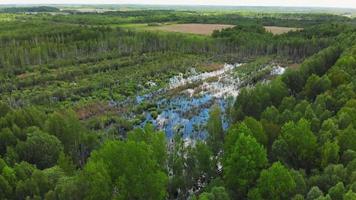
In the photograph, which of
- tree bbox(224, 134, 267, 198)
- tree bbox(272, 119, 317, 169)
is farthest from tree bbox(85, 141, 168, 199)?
tree bbox(272, 119, 317, 169)

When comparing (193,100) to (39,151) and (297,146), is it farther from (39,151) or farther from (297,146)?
(297,146)

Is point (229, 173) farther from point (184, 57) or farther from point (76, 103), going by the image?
point (184, 57)

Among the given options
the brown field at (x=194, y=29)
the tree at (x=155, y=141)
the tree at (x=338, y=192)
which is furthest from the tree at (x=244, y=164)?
the brown field at (x=194, y=29)

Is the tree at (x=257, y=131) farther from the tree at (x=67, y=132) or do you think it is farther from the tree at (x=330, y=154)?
the tree at (x=67, y=132)

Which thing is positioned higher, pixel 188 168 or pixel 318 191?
pixel 318 191

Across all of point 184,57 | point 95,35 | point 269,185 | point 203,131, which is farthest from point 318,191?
point 95,35

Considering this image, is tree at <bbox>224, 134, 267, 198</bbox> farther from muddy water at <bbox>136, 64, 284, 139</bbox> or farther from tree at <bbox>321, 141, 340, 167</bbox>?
muddy water at <bbox>136, 64, 284, 139</bbox>
